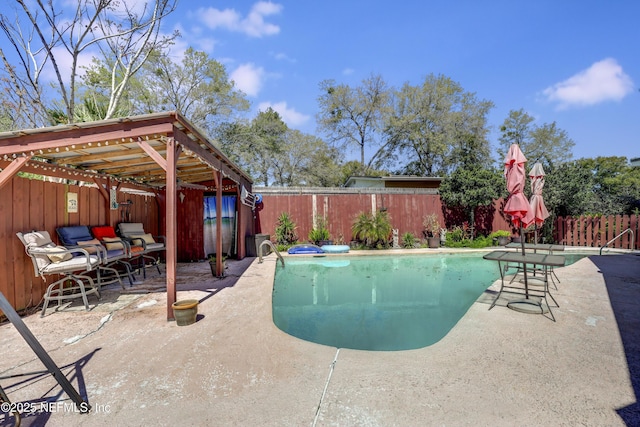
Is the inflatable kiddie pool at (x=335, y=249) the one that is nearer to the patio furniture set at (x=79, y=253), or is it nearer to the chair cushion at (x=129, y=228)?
the patio furniture set at (x=79, y=253)

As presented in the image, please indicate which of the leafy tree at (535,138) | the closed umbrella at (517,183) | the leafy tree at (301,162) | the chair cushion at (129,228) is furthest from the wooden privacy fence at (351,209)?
the leafy tree at (535,138)

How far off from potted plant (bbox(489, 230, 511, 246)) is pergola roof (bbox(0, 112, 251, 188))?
969 centimetres

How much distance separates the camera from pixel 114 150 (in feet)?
14.5

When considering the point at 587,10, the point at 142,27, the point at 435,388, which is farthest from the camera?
the point at 142,27

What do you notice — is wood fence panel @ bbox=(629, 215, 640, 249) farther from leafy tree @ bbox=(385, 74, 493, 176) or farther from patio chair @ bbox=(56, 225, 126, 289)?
patio chair @ bbox=(56, 225, 126, 289)

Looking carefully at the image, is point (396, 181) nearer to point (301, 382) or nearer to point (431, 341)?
point (431, 341)

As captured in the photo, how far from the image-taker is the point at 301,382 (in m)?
2.07

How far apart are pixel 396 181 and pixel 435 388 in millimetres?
13609

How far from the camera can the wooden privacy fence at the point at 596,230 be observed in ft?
31.6

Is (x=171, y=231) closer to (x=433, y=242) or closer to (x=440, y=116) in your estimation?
(x=433, y=242)

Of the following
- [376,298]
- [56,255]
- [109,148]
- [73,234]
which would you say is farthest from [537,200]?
[73,234]

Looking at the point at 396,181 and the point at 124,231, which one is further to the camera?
the point at 396,181

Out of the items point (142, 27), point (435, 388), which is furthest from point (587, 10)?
point (142, 27)

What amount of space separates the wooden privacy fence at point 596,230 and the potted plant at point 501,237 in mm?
1880
